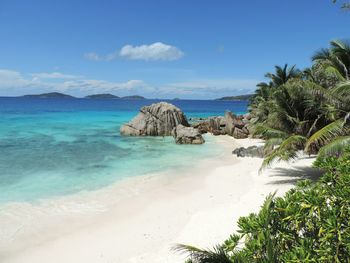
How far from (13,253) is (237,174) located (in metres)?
11.7

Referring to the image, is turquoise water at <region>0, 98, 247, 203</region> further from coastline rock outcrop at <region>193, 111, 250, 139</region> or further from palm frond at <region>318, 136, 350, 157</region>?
palm frond at <region>318, 136, 350, 157</region>

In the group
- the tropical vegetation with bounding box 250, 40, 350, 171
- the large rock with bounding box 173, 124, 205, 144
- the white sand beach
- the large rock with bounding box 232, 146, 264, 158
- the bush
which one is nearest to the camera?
the bush

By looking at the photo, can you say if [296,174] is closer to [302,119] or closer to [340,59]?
[302,119]

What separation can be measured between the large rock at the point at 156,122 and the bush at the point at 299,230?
31.4 meters

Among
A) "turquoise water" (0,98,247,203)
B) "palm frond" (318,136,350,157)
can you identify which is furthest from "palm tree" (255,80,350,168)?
"turquoise water" (0,98,247,203)

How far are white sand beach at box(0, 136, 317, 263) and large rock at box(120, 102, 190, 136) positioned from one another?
1938 centimetres

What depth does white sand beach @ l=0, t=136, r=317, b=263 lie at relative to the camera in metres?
9.13

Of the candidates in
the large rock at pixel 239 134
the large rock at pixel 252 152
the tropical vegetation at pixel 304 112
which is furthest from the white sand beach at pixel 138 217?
the large rock at pixel 239 134

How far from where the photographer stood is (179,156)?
78.7ft

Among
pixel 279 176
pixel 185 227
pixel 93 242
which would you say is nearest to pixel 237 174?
pixel 279 176

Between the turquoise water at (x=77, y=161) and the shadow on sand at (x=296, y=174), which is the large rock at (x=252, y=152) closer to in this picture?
the turquoise water at (x=77, y=161)

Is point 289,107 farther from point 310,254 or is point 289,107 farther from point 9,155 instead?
point 9,155

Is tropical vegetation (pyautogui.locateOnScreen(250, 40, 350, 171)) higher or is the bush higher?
tropical vegetation (pyautogui.locateOnScreen(250, 40, 350, 171))

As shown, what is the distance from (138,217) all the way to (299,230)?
25.3ft
